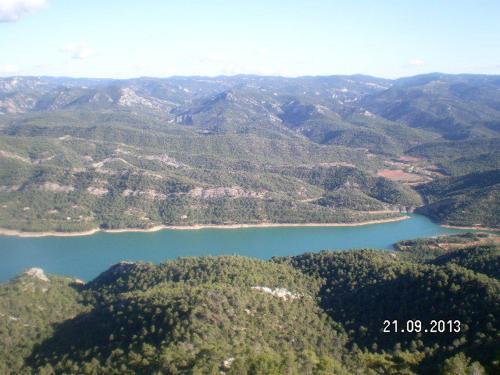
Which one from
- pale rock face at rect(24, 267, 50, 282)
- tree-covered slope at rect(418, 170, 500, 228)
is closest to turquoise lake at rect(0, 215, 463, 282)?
tree-covered slope at rect(418, 170, 500, 228)

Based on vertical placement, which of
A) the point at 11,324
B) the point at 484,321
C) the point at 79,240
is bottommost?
the point at 79,240

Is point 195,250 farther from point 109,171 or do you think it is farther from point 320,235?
point 109,171

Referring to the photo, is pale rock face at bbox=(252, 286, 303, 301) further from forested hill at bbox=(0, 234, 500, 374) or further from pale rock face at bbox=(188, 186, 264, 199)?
pale rock face at bbox=(188, 186, 264, 199)

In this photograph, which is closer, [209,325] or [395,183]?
[209,325]

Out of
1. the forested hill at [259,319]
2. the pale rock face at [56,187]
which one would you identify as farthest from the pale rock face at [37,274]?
the pale rock face at [56,187]

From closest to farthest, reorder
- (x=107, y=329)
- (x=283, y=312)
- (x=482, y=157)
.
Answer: (x=107, y=329), (x=283, y=312), (x=482, y=157)

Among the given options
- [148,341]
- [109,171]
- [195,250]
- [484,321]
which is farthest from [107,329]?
[109,171]
